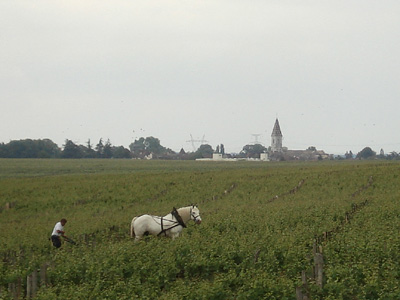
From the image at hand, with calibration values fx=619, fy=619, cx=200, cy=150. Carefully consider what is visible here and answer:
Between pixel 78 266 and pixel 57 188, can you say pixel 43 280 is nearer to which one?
pixel 78 266

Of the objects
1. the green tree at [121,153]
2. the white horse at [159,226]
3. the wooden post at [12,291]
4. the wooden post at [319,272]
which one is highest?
the green tree at [121,153]

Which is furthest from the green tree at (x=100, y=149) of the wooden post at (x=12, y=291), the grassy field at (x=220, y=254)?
the wooden post at (x=12, y=291)

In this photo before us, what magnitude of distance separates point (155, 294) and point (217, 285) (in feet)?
4.89

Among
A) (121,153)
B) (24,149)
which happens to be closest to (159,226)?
(24,149)

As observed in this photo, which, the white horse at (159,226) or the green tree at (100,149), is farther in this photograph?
the green tree at (100,149)

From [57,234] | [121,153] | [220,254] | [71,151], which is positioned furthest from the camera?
[121,153]

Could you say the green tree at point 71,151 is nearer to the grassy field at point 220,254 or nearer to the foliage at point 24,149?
the foliage at point 24,149

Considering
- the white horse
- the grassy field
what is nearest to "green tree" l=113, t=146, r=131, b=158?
the grassy field

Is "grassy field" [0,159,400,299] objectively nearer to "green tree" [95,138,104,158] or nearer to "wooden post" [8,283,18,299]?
"wooden post" [8,283,18,299]

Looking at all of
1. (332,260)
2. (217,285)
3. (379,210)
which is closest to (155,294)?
(217,285)

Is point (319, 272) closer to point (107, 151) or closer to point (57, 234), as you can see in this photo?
Result: point (57, 234)

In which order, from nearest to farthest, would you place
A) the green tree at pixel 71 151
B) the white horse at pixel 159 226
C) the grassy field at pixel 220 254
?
the grassy field at pixel 220 254, the white horse at pixel 159 226, the green tree at pixel 71 151

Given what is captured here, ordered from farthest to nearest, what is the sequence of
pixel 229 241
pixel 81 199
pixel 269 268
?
pixel 81 199
pixel 229 241
pixel 269 268

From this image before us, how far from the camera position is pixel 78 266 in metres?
17.5
